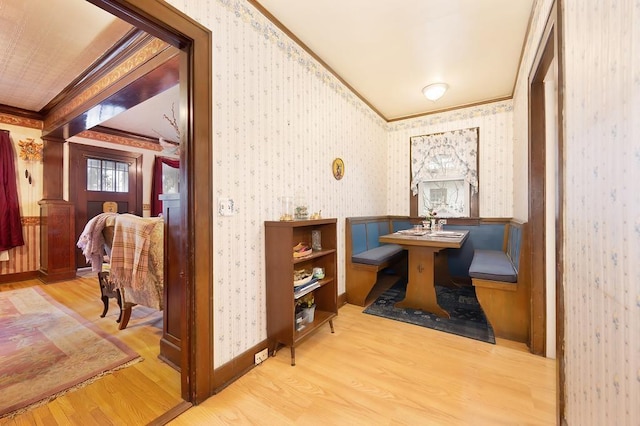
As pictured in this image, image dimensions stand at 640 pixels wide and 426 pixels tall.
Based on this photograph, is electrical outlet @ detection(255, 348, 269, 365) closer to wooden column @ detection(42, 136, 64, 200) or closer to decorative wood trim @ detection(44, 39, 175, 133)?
decorative wood trim @ detection(44, 39, 175, 133)

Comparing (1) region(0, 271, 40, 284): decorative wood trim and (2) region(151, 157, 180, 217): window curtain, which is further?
(2) region(151, 157, 180, 217): window curtain

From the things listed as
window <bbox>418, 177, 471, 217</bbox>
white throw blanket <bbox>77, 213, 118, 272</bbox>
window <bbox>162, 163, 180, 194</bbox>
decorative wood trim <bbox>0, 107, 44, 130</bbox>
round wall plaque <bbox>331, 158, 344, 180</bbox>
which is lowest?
white throw blanket <bbox>77, 213, 118, 272</bbox>

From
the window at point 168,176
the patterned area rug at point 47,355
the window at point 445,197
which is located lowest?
the patterned area rug at point 47,355

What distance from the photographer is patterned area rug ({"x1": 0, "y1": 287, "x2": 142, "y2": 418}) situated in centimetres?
172

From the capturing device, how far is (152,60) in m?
2.18

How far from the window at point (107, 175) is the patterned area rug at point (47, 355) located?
2697 mm

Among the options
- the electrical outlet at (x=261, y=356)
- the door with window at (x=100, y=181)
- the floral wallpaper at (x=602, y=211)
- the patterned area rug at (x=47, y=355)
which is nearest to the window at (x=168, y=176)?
the door with window at (x=100, y=181)

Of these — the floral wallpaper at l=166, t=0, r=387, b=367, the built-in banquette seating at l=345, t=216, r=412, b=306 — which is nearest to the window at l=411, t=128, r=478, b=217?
the built-in banquette seating at l=345, t=216, r=412, b=306

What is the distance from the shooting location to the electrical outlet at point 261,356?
79.9 inches

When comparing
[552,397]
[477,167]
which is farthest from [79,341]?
[477,167]

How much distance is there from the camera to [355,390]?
1.72 m

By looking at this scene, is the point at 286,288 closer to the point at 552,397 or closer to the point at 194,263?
the point at 194,263

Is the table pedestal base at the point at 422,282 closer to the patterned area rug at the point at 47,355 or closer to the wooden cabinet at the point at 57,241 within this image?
the patterned area rug at the point at 47,355

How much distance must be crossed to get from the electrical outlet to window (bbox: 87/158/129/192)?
524 cm
